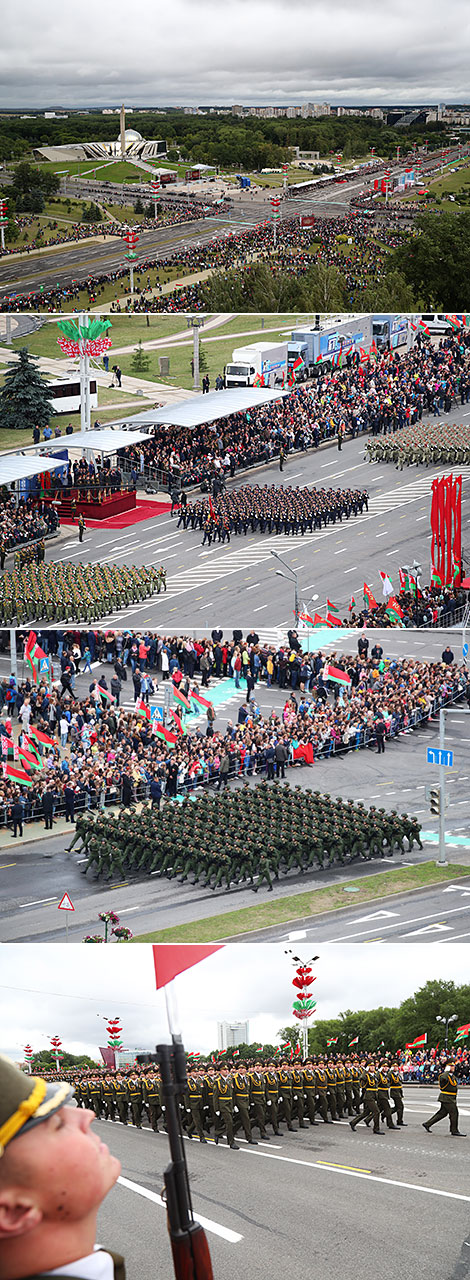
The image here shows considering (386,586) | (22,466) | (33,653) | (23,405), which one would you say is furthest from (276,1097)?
(23,405)

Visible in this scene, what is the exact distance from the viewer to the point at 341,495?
63531 mm

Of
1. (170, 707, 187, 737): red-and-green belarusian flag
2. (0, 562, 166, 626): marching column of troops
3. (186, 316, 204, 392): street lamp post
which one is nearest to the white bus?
(186, 316, 204, 392): street lamp post

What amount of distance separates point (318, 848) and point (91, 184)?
11018 cm

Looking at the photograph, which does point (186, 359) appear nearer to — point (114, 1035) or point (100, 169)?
point (114, 1035)

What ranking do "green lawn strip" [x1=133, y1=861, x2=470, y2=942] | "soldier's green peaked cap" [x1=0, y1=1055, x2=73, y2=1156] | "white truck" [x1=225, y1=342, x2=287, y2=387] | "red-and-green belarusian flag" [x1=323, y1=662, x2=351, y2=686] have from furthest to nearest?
1. "white truck" [x1=225, y1=342, x2=287, y2=387]
2. "red-and-green belarusian flag" [x1=323, y1=662, x2=351, y2=686]
3. "green lawn strip" [x1=133, y1=861, x2=470, y2=942]
4. "soldier's green peaked cap" [x1=0, y1=1055, x2=73, y2=1156]

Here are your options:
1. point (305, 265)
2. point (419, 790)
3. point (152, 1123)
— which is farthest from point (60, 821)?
point (305, 265)

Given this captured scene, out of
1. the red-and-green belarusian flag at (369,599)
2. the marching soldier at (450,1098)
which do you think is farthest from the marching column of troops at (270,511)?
the marching soldier at (450,1098)

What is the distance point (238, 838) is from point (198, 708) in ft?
33.8

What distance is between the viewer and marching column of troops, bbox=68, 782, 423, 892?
37312 millimetres

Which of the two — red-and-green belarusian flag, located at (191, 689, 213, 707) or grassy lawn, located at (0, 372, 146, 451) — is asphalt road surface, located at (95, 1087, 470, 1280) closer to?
red-and-green belarusian flag, located at (191, 689, 213, 707)

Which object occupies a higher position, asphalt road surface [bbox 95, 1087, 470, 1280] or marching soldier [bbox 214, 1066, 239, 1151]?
asphalt road surface [bbox 95, 1087, 470, 1280]

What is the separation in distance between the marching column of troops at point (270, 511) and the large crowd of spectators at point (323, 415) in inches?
169

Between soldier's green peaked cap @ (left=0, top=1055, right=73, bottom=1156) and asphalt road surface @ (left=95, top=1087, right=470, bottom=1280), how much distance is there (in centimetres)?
987

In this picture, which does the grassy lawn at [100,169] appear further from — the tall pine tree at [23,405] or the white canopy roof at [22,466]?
the white canopy roof at [22,466]
